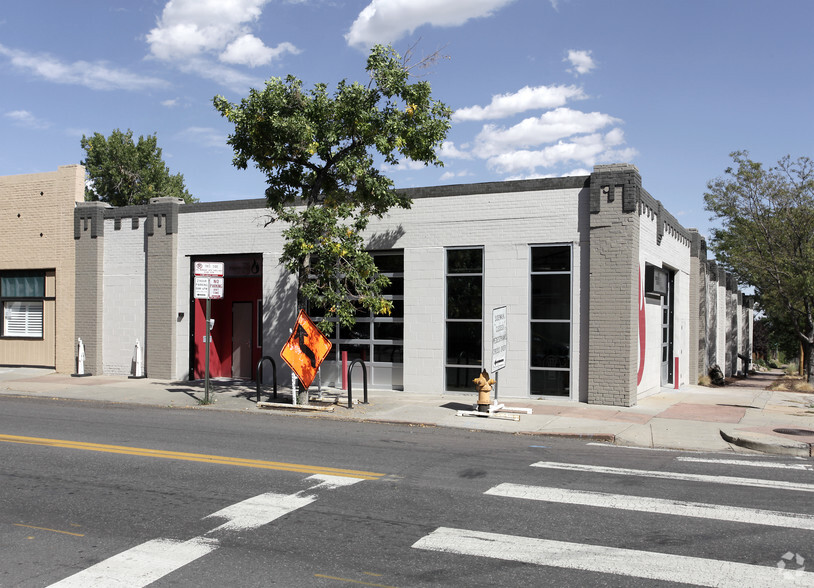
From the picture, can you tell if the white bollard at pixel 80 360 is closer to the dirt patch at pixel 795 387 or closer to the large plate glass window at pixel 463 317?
the large plate glass window at pixel 463 317

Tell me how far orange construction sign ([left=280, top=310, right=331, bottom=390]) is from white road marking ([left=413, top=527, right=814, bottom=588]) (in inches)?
346

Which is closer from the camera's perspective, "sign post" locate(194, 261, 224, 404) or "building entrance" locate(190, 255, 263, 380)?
"sign post" locate(194, 261, 224, 404)

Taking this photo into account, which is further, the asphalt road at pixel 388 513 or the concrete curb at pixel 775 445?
the concrete curb at pixel 775 445

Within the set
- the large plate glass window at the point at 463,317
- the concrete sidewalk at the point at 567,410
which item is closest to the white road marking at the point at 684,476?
the concrete sidewalk at the point at 567,410

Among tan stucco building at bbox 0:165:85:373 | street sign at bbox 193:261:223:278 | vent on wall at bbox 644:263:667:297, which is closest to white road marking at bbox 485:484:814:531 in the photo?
street sign at bbox 193:261:223:278

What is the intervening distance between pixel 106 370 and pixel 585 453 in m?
15.7

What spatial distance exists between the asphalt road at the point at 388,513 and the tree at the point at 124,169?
111 feet

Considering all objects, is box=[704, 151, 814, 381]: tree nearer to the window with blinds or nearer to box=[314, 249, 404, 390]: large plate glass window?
box=[314, 249, 404, 390]: large plate glass window

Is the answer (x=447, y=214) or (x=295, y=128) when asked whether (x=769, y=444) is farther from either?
(x=295, y=128)

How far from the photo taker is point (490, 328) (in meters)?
16.4

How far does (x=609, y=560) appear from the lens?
5.25 meters

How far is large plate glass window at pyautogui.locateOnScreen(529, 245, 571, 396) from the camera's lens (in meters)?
15.9

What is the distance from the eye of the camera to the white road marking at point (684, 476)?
788 centimetres

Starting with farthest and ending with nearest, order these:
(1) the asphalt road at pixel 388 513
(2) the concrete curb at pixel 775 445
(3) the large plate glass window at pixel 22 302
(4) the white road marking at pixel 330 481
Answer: (3) the large plate glass window at pixel 22 302 → (2) the concrete curb at pixel 775 445 → (4) the white road marking at pixel 330 481 → (1) the asphalt road at pixel 388 513
